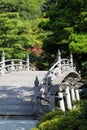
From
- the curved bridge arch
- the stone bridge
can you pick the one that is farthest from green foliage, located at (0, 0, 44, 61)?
the curved bridge arch

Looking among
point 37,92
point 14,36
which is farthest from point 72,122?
point 14,36

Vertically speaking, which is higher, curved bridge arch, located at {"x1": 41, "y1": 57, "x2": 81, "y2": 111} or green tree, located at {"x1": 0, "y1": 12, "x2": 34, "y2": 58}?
green tree, located at {"x1": 0, "y1": 12, "x2": 34, "y2": 58}

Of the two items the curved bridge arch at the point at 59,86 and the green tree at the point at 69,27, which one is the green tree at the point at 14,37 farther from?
the curved bridge arch at the point at 59,86

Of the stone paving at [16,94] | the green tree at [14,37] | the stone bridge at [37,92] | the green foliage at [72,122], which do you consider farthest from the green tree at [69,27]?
the green foliage at [72,122]

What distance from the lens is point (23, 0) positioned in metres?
43.9

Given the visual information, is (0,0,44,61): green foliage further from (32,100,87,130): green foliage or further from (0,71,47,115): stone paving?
(32,100,87,130): green foliage

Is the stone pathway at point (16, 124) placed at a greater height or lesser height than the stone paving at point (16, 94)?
greater

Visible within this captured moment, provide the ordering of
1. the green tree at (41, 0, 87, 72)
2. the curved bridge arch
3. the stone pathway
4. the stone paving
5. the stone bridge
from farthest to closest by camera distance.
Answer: the green tree at (41, 0, 87, 72) → the stone paving → the stone bridge → the curved bridge arch → the stone pathway

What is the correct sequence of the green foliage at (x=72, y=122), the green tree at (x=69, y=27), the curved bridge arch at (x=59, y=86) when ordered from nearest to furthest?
the green foliage at (x=72, y=122) < the curved bridge arch at (x=59, y=86) < the green tree at (x=69, y=27)

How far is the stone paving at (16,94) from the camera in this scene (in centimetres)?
1891

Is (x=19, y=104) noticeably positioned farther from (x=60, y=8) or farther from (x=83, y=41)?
(x=60, y=8)

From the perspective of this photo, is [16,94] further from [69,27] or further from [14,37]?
[14,37]

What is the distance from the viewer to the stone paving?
1891 centimetres

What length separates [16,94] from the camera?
21.8 meters
